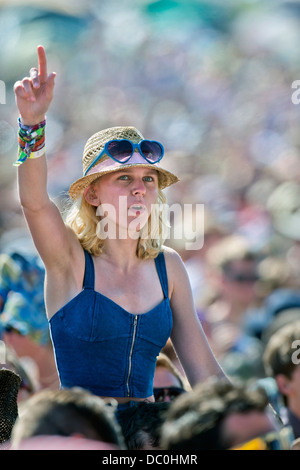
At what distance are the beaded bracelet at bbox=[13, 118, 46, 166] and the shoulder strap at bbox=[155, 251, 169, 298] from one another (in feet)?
2.59

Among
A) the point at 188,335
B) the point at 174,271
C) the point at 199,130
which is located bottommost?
Answer: the point at 188,335

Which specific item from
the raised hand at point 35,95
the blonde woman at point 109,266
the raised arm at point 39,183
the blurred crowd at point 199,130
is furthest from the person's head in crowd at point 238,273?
the raised hand at point 35,95

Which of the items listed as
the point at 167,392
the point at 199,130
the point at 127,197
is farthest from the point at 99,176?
the point at 199,130

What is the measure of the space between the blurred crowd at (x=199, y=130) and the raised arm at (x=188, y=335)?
61 cm

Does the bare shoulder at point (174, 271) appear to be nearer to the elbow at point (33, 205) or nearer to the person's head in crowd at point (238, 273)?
the elbow at point (33, 205)

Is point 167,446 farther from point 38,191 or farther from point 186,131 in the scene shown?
point 186,131

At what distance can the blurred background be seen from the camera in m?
6.98

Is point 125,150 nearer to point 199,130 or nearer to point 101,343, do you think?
point 101,343

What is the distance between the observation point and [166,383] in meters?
3.51

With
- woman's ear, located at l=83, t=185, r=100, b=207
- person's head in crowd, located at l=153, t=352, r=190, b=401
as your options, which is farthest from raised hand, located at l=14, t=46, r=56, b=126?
person's head in crowd, located at l=153, t=352, r=190, b=401

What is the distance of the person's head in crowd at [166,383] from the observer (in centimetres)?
338

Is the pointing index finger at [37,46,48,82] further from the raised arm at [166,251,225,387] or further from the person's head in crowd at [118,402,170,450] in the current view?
the person's head in crowd at [118,402,170,450]

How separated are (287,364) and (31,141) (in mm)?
1781

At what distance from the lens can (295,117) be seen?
11594mm
